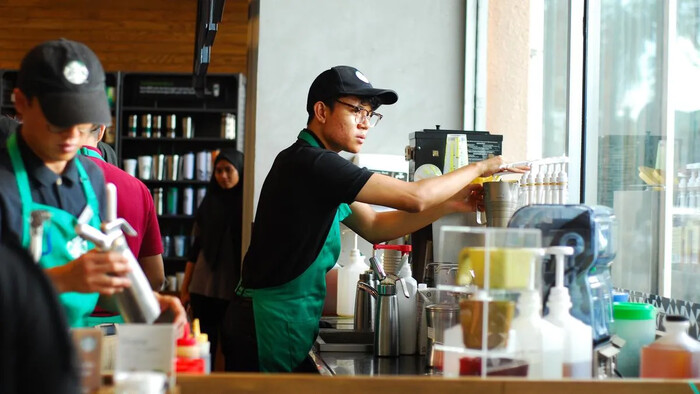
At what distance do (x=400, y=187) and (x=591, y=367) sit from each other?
1152 mm

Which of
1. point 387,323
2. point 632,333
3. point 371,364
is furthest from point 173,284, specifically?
point 632,333

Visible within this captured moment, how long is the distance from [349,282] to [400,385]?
8.11ft

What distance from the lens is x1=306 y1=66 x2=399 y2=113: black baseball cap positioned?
3.17m

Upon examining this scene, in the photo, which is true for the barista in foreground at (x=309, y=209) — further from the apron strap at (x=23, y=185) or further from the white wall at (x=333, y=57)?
the white wall at (x=333, y=57)

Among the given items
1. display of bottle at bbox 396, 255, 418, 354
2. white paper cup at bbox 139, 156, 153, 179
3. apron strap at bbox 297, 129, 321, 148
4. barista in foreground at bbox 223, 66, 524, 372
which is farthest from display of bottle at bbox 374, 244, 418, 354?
white paper cup at bbox 139, 156, 153, 179

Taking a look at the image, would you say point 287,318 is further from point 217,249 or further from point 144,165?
point 144,165

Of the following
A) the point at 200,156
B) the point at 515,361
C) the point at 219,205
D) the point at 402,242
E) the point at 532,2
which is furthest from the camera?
the point at 200,156

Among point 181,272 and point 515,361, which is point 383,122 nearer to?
point 515,361

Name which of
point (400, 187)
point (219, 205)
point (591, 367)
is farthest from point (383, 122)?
point (591, 367)

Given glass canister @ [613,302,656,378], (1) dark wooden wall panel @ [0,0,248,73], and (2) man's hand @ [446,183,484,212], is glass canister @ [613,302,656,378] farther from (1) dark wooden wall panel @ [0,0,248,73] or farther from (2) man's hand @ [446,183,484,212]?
(1) dark wooden wall panel @ [0,0,248,73]

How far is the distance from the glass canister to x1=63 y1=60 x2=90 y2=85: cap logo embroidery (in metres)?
1.44

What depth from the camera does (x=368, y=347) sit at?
10.4 ft

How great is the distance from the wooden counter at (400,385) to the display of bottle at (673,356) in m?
0.17

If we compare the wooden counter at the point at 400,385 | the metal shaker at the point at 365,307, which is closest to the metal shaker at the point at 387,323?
the metal shaker at the point at 365,307
